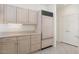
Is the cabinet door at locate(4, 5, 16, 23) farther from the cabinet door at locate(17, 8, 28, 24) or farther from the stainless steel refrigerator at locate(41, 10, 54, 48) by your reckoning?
the stainless steel refrigerator at locate(41, 10, 54, 48)

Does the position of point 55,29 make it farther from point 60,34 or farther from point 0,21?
point 0,21

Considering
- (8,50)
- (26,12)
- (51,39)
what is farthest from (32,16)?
(8,50)

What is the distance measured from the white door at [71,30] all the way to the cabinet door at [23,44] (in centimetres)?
144

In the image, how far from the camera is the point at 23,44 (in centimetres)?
279

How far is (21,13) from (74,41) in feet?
7.60

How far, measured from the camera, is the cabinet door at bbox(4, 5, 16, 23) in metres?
2.61

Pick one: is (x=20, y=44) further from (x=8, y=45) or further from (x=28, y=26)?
(x=28, y=26)

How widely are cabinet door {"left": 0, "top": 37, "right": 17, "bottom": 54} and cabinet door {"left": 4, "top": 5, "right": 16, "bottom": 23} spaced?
65 cm

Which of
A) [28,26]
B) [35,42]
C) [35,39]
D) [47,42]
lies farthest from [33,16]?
[47,42]

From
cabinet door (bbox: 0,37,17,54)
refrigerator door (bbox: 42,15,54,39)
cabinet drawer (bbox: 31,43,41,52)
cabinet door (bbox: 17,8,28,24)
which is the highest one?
cabinet door (bbox: 17,8,28,24)

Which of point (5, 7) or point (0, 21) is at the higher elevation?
point (5, 7)

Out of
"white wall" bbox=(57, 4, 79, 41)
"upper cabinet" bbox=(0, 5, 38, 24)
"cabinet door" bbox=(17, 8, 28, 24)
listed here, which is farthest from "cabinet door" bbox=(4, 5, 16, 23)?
"white wall" bbox=(57, 4, 79, 41)

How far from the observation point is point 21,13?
9.85 feet

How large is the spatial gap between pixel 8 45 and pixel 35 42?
1.03 metres
